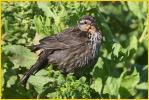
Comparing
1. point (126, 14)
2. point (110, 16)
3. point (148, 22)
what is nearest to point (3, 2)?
point (148, 22)

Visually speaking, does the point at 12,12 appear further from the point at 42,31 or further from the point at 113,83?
the point at 113,83

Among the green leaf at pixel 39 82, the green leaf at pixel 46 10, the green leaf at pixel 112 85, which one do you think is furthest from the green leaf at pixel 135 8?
the green leaf at pixel 39 82

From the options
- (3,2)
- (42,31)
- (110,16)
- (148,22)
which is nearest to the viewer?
(42,31)

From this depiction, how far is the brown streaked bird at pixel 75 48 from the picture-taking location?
6.39m

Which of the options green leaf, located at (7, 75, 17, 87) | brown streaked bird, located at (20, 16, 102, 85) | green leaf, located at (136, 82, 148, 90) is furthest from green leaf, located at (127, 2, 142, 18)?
green leaf, located at (7, 75, 17, 87)

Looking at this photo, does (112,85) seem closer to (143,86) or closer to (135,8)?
(143,86)

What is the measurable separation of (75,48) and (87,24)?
315 millimetres

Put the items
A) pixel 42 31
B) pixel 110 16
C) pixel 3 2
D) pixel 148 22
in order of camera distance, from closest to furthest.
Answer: pixel 42 31 < pixel 3 2 < pixel 148 22 < pixel 110 16

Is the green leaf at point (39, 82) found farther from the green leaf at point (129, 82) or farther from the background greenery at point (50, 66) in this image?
the green leaf at point (129, 82)

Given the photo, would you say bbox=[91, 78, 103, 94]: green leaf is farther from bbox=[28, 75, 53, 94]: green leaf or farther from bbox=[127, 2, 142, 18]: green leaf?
bbox=[127, 2, 142, 18]: green leaf

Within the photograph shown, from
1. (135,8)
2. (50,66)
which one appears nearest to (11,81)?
(50,66)

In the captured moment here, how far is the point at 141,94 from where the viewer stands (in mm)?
7930

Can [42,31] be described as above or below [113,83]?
above

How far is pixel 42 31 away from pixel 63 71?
0.50m
